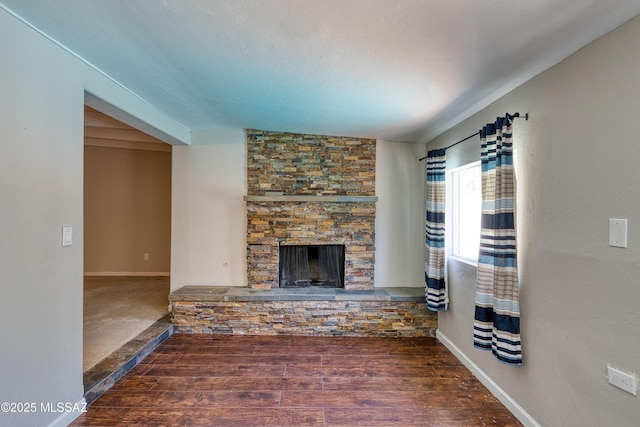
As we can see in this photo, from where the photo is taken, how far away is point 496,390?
2076 mm

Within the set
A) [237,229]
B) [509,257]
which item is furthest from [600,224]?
[237,229]

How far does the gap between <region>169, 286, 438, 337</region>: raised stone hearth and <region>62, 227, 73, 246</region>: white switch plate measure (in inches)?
61.2

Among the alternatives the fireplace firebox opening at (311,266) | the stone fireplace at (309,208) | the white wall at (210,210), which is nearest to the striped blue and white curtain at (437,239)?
the stone fireplace at (309,208)

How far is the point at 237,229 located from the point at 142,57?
210 centimetres

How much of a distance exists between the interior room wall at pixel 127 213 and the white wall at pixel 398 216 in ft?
13.0

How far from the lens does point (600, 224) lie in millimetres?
1350

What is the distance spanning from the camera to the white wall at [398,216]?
3.55 meters

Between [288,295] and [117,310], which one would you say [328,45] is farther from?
[117,310]

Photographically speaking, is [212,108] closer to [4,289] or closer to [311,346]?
[4,289]

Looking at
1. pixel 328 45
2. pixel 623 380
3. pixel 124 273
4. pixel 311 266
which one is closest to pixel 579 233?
pixel 623 380

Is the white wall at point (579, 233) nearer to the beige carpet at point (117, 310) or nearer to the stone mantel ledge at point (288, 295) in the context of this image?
the stone mantel ledge at point (288, 295)

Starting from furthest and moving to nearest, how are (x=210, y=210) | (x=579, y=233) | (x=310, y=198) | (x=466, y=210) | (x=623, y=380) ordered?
(x=210, y=210)
(x=310, y=198)
(x=466, y=210)
(x=579, y=233)
(x=623, y=380)

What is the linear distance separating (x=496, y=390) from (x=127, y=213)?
5.94 meters

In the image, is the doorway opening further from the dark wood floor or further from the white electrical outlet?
the white electrical outlet
